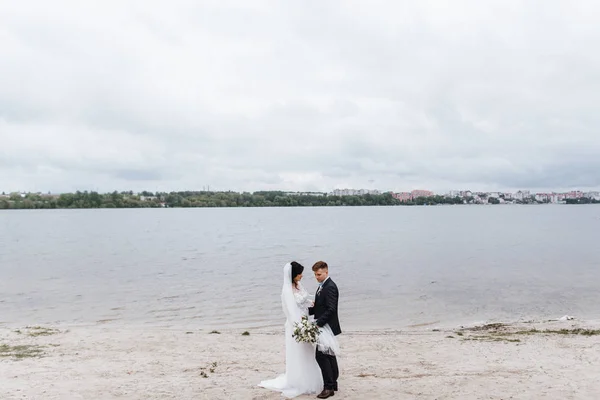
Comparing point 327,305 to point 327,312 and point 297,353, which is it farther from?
point 297,353

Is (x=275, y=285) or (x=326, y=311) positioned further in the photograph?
(x=275, y=285)

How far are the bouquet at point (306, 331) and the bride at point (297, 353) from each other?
15 cm

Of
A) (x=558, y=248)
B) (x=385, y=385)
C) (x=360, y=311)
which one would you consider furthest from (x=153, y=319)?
(x=558, y=248)

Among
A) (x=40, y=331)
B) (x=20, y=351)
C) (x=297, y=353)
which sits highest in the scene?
(x=297, y=353)

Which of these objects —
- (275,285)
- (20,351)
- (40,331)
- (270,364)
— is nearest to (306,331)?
(270,364)

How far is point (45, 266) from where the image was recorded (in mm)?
42156

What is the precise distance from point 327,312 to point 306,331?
49 cm

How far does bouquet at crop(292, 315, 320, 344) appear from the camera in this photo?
28.9ft

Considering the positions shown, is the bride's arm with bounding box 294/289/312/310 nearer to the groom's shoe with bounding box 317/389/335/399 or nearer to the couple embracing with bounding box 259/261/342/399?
the couple embracing with bounding box 259/261/342/399

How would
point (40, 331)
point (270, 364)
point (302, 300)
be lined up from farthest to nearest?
point (40, 331), point (270, 364), point (302, 300)

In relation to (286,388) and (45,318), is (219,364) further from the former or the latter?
(45,318)

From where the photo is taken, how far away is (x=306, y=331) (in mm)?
8812

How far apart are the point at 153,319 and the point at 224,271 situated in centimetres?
1634

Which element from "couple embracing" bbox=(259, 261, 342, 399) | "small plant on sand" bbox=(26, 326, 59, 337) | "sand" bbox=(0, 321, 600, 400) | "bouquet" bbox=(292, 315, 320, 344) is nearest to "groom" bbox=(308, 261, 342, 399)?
"couple embracing" bbox=(259, 261, 342, 399)
